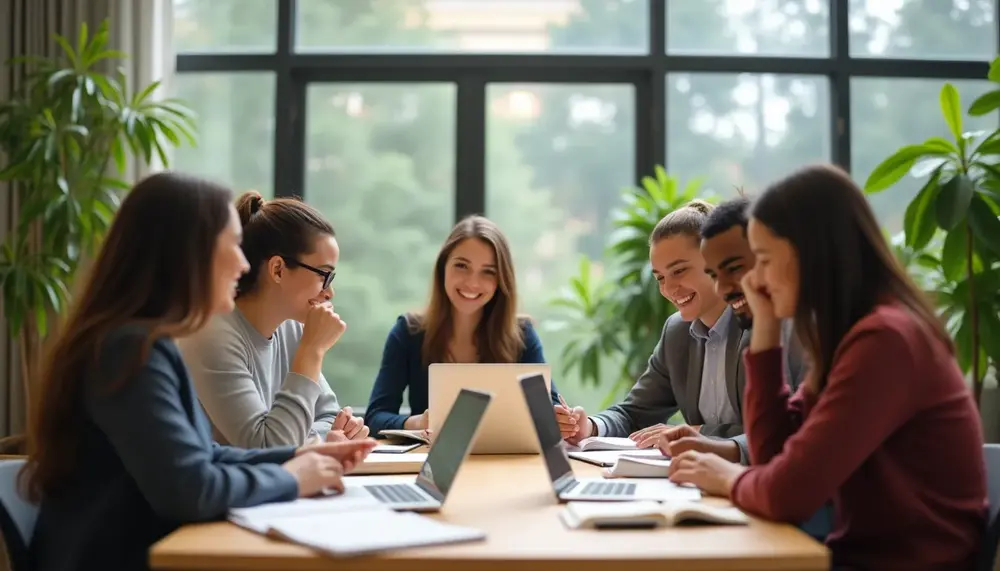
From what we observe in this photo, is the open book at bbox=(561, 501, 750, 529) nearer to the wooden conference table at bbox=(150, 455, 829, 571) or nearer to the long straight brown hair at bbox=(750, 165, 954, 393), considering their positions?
the wooden conference table at bbox=(150, 455, 829, 571)

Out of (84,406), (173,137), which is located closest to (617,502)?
(84,406)

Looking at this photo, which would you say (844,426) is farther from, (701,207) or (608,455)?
(701,207)

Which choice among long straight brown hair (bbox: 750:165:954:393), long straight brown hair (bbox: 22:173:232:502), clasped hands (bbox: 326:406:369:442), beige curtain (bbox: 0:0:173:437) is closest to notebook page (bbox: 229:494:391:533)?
long straight brown hair (bbox: 22:173:232:502)

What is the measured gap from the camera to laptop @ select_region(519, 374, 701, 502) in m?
1.64

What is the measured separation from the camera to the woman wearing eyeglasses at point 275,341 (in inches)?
79.1

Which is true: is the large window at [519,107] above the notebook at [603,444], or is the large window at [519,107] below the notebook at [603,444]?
above

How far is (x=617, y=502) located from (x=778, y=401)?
366mm

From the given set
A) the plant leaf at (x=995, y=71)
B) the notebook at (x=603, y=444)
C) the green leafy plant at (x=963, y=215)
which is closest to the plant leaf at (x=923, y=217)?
the green leafy plant at (x=963, y=215)

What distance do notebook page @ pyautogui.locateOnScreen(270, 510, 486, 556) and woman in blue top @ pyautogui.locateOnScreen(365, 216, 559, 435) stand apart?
155 centimetres

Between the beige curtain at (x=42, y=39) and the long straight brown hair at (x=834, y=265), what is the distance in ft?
11.8

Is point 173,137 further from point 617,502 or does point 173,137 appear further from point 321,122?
point 617,502

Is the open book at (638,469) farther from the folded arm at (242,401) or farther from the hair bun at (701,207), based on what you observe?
the hair bun at (701,207)

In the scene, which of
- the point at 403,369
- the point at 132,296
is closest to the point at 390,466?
the point at 132,296

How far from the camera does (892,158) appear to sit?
11.4 feet
